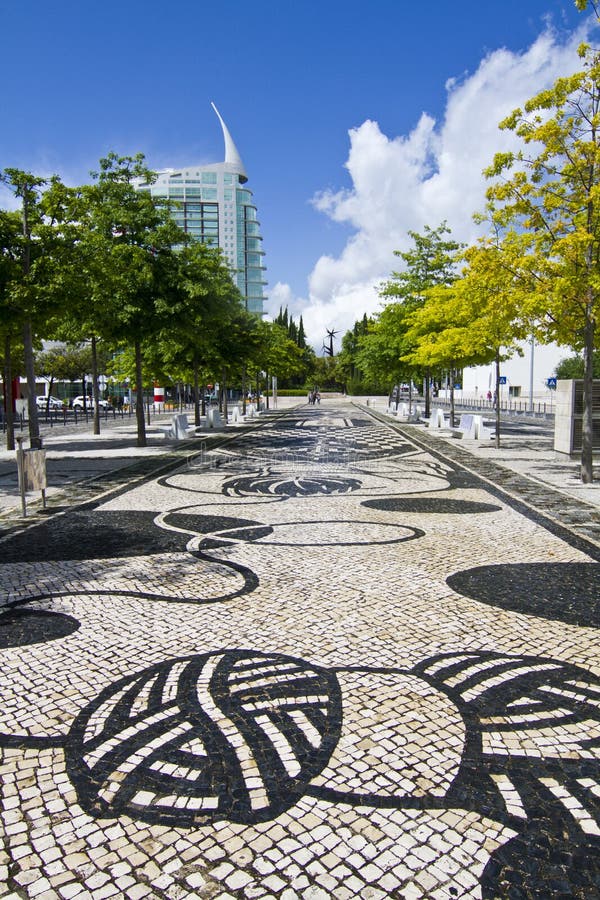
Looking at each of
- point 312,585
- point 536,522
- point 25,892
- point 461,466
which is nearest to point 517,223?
point 461,466

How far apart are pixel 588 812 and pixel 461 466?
46.4ft

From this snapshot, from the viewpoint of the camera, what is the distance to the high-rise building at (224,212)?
513ft

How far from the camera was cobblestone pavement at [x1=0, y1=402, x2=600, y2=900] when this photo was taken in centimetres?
288

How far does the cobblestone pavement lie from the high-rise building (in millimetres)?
151664

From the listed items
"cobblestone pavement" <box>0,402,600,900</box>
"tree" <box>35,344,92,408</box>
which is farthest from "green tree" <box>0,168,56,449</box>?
"tree" <box>35,344,92,408</box>

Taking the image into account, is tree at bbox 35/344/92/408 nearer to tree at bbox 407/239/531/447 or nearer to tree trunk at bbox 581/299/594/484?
tree at bbox 407/239/531/447

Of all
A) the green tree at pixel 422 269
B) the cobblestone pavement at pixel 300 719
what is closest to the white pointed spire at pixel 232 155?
the green tree at pixel 422 269

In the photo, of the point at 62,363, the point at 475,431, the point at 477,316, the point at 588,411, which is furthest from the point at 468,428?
the point at 62,363

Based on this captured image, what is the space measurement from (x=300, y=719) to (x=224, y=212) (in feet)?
549

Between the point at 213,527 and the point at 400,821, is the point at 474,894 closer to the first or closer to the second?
the point at 400,821

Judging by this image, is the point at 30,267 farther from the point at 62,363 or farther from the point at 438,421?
the point at 62,363

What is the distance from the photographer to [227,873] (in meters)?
2.81

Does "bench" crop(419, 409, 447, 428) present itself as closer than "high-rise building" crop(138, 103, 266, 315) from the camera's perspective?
Yes

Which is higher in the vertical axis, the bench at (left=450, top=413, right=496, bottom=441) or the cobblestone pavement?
the bench at (left=450, top=413, right=496, bottom=441)
